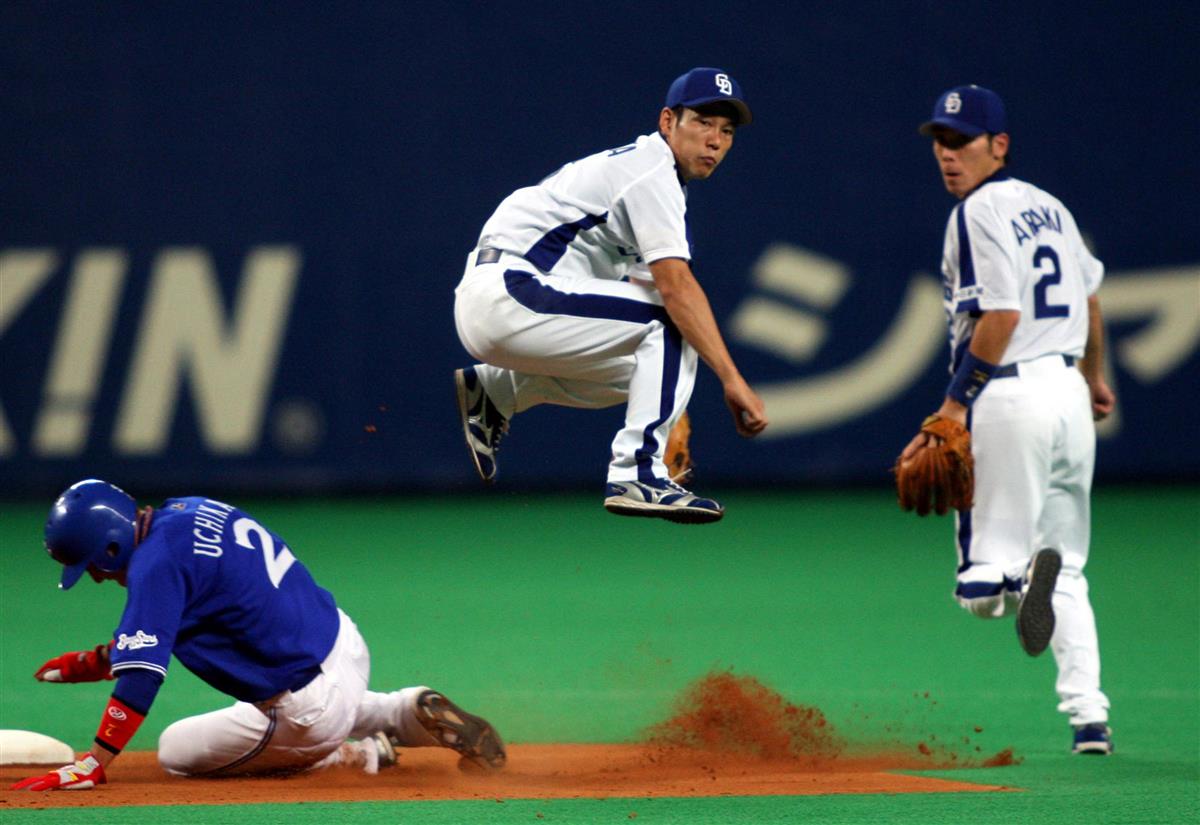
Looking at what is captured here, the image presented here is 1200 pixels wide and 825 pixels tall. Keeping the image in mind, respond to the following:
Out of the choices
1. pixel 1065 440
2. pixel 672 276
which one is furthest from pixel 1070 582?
pixel 672 276

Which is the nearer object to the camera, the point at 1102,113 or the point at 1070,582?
Result: the point at 1070,582

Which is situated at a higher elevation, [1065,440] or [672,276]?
[672,276]

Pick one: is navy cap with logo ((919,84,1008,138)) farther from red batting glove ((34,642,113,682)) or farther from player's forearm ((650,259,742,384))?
red batting glove ((34,642,113,682))

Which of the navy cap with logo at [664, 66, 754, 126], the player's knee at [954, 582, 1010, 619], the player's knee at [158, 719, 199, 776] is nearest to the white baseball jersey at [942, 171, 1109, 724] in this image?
the player's knee at [954, 582, 1010, 619]

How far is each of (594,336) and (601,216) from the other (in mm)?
476

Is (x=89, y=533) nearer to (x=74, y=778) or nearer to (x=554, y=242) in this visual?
(x=74, y=778)

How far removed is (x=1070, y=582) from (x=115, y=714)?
397cm

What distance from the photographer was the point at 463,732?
682 centimetres

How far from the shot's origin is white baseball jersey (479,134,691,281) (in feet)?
21.0

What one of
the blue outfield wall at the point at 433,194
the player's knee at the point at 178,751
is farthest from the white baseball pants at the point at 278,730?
the blue outfield wall at the point at 433,194

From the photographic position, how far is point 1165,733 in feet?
24.5

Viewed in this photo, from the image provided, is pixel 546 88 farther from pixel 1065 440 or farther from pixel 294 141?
pixel 1065 440

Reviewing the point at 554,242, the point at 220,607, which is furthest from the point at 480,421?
the point at 220,607

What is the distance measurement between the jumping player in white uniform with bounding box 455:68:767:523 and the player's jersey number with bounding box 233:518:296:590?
Result: 3.50 feet
